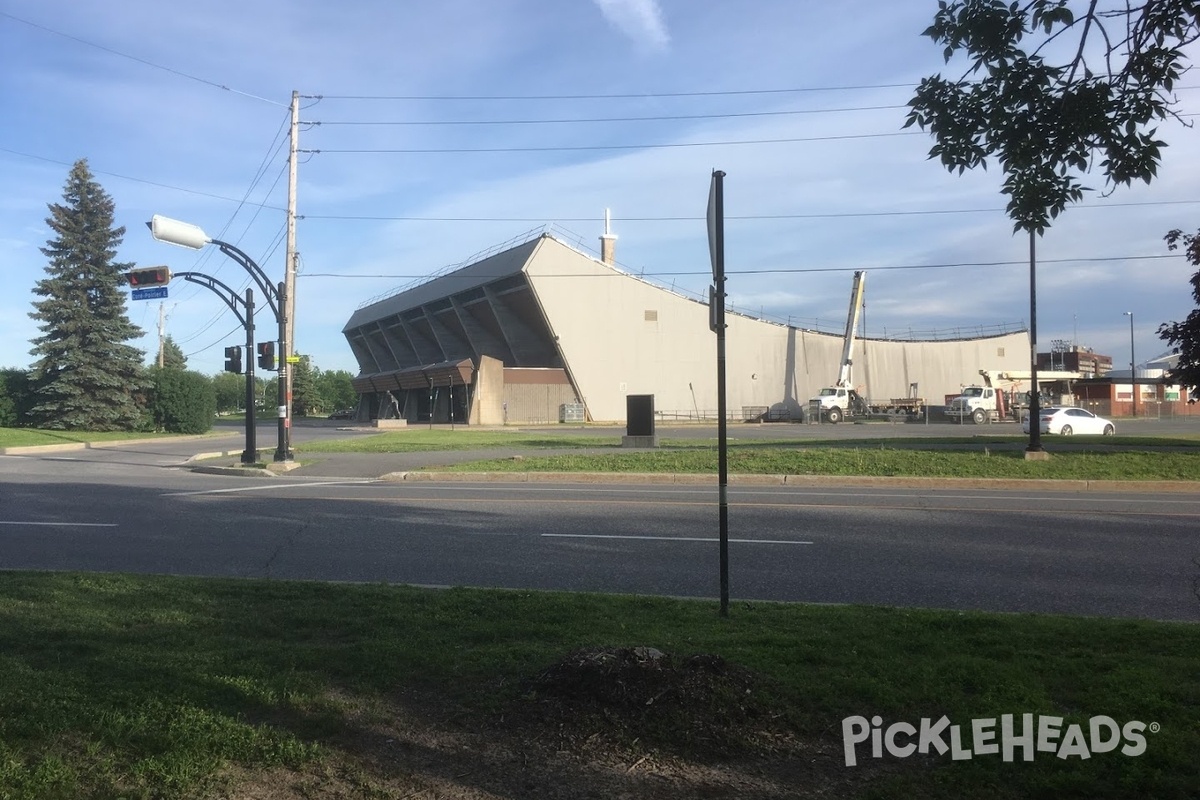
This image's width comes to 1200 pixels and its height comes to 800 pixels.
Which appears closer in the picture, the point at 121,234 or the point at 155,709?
the point at 155,709

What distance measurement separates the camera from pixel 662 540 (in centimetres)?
1132

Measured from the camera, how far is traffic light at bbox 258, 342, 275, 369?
26.3 meters

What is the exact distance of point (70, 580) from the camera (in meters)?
7.77

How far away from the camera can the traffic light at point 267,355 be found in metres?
26.3

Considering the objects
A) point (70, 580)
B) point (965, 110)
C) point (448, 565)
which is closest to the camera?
point (965, 110)

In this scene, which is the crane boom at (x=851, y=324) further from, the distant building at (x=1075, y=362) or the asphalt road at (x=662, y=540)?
the asphalt road at (x=662, y=540)

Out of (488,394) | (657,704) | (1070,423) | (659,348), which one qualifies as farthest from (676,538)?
(659,348)

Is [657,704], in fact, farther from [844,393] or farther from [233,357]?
[844,393]

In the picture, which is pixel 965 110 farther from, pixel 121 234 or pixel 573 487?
pixel 121 234

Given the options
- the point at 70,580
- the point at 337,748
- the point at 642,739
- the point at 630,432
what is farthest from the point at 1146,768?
the point at 630,432

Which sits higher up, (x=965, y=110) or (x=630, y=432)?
(x=965, y=110)

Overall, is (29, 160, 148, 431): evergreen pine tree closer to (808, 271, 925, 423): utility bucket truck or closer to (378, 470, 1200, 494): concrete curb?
(378, 470, 1200, 494): concrete curb

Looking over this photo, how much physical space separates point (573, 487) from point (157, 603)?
11942 mm

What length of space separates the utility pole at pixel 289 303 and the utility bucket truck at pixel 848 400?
119 ft
